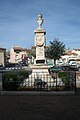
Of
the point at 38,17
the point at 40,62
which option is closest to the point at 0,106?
the point at 40,62

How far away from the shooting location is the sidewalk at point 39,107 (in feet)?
26.2

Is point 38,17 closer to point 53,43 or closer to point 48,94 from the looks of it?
point 48,94

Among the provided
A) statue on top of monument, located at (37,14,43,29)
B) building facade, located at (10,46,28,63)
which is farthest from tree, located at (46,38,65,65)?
building facade, located at (10,46,28,63)

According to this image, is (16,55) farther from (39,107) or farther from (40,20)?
(39,107)

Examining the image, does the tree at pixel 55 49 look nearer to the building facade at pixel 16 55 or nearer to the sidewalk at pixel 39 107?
the sidewalk at pixel 39 107

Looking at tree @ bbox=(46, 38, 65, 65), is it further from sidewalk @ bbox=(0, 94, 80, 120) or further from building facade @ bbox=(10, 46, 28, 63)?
building facade @ bbox=(10, 46, 28, 63)

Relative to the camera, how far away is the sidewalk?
26.2 feet

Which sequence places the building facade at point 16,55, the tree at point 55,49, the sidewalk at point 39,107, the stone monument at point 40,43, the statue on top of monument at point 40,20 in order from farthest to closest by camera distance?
the building facade at point 16,55
the tree at point 55,49
the statue on top of monument at point 40,20
the stone monument at point 40,43
the sidewalk at point 39,107

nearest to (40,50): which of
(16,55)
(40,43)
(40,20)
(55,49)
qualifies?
(40,43)

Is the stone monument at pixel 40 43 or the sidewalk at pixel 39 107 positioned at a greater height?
the stone monument at pixel 40 43

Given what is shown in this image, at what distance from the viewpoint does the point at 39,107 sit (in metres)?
9.48

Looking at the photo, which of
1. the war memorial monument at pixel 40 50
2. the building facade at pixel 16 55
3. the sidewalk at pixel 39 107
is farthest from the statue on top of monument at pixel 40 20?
the building facade at pixel 16 55

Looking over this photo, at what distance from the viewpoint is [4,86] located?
12.9 meters

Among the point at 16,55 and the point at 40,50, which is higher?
the point at 16,55
